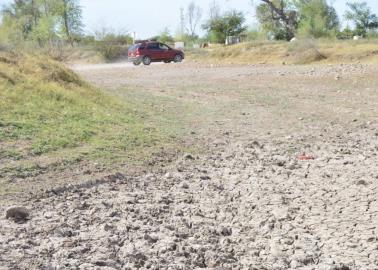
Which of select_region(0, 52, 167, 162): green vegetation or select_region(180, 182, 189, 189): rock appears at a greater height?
select_region(0, 52, 167, 162): green vegetation

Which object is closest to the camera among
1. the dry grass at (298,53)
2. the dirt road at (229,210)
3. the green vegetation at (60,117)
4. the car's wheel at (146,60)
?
the dirt road at (229,210)

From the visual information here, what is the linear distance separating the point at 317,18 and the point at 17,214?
51.0 metres

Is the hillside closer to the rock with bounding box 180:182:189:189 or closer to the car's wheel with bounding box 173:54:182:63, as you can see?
the rock with bounding box 180:182:189:189

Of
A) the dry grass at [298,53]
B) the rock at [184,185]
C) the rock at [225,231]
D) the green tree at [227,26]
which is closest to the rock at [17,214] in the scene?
the rock at [225,231]

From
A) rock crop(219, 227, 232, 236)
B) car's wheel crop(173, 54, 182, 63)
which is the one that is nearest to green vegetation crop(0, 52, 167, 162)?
rock crop(219, 227, 232, 236)

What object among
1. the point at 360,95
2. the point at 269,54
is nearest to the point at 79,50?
the point at 269,54

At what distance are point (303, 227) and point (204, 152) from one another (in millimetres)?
3724

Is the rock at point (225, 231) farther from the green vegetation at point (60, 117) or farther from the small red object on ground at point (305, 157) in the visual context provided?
the small red object on ground at point (305, 157)

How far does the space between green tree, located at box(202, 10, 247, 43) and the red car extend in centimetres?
2431

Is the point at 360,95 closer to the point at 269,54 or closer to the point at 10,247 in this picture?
the point at 10,247

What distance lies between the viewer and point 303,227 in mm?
5637

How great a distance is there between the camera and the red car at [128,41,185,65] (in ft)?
117

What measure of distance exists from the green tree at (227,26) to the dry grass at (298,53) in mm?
21334

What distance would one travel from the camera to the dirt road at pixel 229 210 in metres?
4.88
